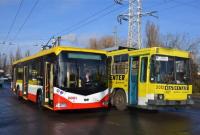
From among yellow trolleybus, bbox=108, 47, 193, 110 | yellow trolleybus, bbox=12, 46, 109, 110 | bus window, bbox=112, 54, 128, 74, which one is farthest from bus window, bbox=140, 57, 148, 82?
yellow trolleybus, bbox=12, 46, 109, 110

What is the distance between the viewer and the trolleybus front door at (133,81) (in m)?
16.8

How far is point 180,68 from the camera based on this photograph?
54.1ft

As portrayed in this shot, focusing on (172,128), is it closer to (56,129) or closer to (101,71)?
(56,129)

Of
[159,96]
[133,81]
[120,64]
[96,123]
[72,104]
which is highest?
[120,64]

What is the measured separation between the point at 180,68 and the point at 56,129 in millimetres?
6492

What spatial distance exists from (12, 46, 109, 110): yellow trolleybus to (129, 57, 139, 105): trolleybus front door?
1065 mm

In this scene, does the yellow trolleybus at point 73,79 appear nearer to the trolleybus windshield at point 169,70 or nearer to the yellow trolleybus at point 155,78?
the yellow trolleybus at point 155,78

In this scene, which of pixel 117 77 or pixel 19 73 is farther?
pixel 19 73

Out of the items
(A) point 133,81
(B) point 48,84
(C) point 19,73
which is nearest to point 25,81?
(C) point 19,73

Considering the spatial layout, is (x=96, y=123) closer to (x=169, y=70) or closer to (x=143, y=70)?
(x=143, y=70)

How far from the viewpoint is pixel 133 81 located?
55.8 ft

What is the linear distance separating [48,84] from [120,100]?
11.2 feet

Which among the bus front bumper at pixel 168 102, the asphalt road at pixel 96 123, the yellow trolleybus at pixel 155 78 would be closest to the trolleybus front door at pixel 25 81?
the asphalt road at pixel 96 123

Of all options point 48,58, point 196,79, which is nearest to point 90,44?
point 196,79
